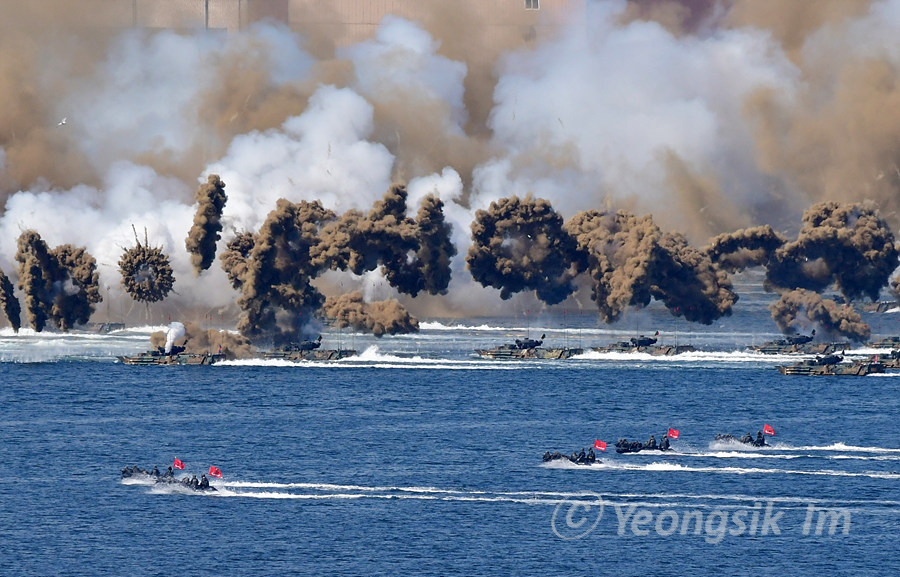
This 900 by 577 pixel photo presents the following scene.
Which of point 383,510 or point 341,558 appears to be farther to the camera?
point 383,510

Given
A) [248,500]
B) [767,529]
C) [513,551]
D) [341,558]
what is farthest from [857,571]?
[248,500]

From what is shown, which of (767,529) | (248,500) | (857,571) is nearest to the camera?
(857,571)

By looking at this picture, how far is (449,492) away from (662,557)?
35056 millimetres

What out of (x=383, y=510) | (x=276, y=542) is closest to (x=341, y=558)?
(x=276, y=542)

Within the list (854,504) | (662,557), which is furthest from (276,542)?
(854,504)

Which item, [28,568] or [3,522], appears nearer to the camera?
[28,568]

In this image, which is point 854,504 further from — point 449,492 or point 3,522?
point 3,522

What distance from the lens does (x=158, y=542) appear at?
17600cm

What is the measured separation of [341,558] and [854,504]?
58.2 metres

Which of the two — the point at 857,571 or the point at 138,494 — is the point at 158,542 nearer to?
the point at 138,494

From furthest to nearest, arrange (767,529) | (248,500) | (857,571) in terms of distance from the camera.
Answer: (248,500) < (767,529) < (857,571)

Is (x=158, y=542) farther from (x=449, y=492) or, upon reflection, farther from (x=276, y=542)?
(x=449, y=492)

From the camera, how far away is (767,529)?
182m

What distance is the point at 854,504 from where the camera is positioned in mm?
192125
